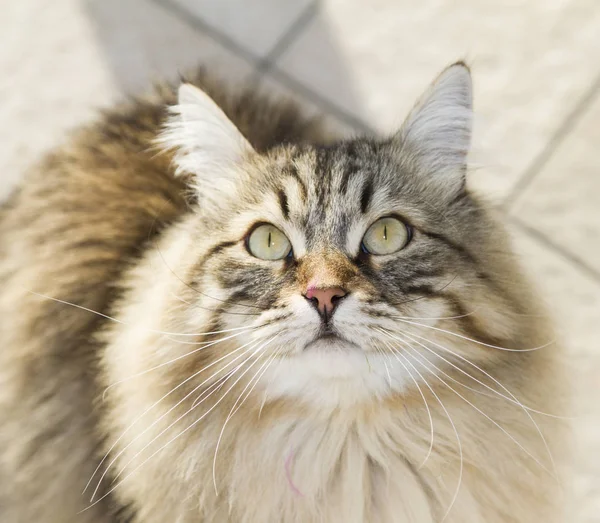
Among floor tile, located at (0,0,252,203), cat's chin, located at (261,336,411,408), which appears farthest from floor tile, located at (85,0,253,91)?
cat's chin, located at (261,336,411,408)

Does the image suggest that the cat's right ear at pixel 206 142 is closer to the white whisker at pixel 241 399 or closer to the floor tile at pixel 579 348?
the white whisker at pixel 241 399

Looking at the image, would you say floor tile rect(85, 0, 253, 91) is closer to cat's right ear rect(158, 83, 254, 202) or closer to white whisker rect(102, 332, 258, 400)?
cat's right ear rect(158, 83, 254, 202)

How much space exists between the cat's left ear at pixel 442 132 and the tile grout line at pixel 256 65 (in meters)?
0.68

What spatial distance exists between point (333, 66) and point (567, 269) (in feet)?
2.60

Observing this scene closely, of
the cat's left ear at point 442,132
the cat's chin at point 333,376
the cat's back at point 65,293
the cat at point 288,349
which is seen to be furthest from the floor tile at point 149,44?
the cat's chin at point 333,376

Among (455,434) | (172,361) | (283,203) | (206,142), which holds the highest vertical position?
(206,142)

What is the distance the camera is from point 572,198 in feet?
5.47

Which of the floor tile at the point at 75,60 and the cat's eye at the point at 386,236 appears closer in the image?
the cat's eye at the point at 386,236

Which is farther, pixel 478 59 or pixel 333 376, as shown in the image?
pixel 478 59

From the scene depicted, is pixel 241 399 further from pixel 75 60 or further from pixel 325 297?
pixel 75 60

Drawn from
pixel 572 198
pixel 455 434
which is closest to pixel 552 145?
pixel 572 198

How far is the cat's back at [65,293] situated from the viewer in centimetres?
117

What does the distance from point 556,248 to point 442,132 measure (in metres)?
0.71

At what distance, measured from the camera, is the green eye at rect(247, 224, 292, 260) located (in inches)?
38.4
